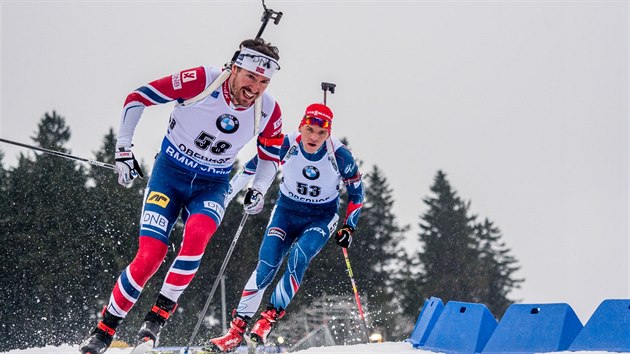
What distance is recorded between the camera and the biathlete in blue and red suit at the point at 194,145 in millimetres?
6508

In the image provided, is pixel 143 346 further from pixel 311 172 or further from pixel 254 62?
pixel 311 172

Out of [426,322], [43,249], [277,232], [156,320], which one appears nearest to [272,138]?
[277,232]

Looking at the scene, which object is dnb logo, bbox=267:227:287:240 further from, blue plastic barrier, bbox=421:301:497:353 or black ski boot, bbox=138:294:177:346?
black ski boot, bbox=138:294:177:346

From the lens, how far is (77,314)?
38500mm

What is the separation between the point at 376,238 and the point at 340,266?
6.27 meters

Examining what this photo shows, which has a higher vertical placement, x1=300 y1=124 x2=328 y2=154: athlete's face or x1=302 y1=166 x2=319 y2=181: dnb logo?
x1=300 y1=124 x2=328 y2=154: athlete's face

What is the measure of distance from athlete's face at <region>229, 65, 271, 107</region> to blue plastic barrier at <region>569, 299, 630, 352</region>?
356cm

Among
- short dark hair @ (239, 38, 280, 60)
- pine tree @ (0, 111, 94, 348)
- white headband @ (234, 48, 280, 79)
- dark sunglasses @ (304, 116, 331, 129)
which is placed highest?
short dark hair @ (239, 38, 280, 60)

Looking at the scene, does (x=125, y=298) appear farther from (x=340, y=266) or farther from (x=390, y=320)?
(x=390, y=320)

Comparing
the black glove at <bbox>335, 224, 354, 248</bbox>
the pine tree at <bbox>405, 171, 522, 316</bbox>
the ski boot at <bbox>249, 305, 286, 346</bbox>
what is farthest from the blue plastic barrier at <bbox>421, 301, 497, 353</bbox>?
the pine tree at <bbox>405, 171, 522, 316</bbox>

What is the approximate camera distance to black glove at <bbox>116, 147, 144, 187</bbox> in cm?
652

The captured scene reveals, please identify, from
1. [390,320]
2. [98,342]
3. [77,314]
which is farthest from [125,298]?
[390,320]

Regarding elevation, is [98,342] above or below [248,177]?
→ below

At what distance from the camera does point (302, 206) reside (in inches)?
370
